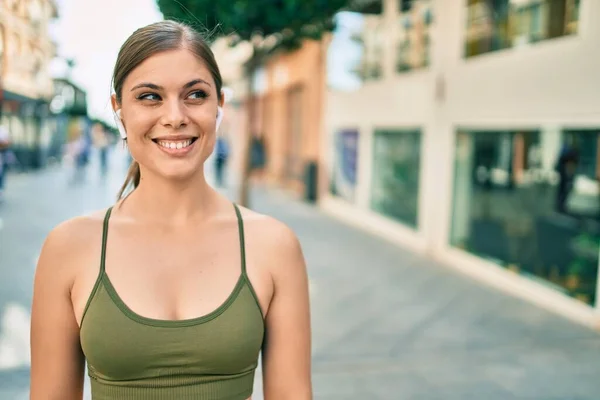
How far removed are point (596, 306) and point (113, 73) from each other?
228 inches

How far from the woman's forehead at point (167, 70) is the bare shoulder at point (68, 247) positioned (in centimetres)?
38

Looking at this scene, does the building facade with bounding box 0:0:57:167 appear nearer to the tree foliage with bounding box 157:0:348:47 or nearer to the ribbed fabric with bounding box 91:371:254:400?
the ribbed fabric with bounding box 91:371:254:400

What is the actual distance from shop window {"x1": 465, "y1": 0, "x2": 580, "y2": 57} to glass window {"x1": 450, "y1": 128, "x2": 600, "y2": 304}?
1151 millimetres

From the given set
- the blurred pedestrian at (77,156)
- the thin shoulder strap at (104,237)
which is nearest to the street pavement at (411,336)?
the thin shoulder strap at (104,237)

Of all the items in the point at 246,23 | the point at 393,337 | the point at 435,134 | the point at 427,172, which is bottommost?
the point at 393,337

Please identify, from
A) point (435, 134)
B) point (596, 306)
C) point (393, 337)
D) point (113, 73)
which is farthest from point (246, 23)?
point (113, 73)

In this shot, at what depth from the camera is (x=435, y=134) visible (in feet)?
30.6

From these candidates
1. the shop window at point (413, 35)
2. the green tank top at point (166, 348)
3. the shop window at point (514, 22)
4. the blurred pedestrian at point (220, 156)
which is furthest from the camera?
the blurred pedestrian at point (220, 156)

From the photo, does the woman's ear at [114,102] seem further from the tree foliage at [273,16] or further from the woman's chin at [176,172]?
the tree foliage at [273,16]

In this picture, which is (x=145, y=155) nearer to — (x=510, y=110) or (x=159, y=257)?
(x=159, y=257)

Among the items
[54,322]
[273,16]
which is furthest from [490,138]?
[54,322]

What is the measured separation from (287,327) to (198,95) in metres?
0.64

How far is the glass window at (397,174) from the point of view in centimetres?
1041

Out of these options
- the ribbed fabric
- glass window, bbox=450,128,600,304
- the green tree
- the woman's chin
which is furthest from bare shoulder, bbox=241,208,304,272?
the green tree
